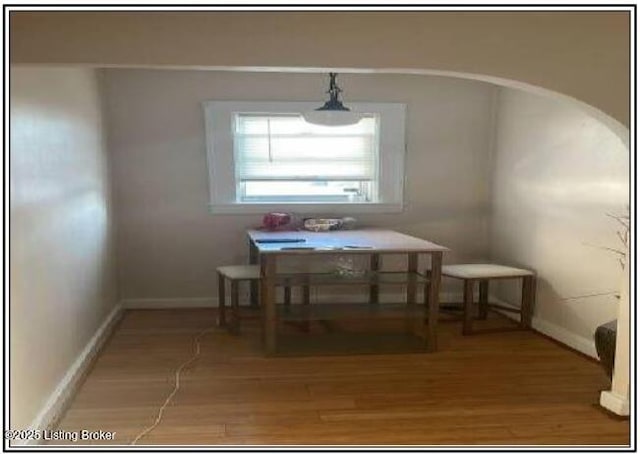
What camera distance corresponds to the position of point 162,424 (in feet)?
9.29

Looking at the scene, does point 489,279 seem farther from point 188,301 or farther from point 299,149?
point 188,301

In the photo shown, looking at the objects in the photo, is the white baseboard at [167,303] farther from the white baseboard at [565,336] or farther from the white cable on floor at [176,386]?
the white baseboard at [565,336]

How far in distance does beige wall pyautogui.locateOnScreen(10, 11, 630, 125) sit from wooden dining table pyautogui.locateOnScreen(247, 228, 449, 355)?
5.29 feet

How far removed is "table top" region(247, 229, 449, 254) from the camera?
3764 millimetres

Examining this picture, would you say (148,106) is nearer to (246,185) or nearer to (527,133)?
(246,185)

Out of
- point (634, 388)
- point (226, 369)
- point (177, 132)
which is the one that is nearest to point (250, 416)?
point (226, 369)

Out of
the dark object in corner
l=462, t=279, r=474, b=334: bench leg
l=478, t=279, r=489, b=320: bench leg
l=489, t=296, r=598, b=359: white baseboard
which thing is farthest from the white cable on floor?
l=489, t=296, r=598, b=359: white baseboard

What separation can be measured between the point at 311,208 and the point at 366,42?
2.81 m

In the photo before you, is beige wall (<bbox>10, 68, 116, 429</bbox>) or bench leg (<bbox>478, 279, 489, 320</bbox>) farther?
bench leg (<bbox>478, 279, 489, 320</bbox>)

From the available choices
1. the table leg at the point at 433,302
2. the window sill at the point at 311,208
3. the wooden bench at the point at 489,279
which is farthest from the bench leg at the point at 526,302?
the window sill at the point at 311,208

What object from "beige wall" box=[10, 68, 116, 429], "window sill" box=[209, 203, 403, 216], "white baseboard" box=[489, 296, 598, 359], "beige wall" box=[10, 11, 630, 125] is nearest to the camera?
"beige wall" box=[10, 11, 630, 125]

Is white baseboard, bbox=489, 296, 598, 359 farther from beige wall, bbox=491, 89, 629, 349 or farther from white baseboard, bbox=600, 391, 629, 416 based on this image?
white baseboard, bbox=600, 391, 629, 416

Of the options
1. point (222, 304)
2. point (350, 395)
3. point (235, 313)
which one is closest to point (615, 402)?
point (350, 395)

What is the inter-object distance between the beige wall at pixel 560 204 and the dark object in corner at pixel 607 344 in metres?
0.59
